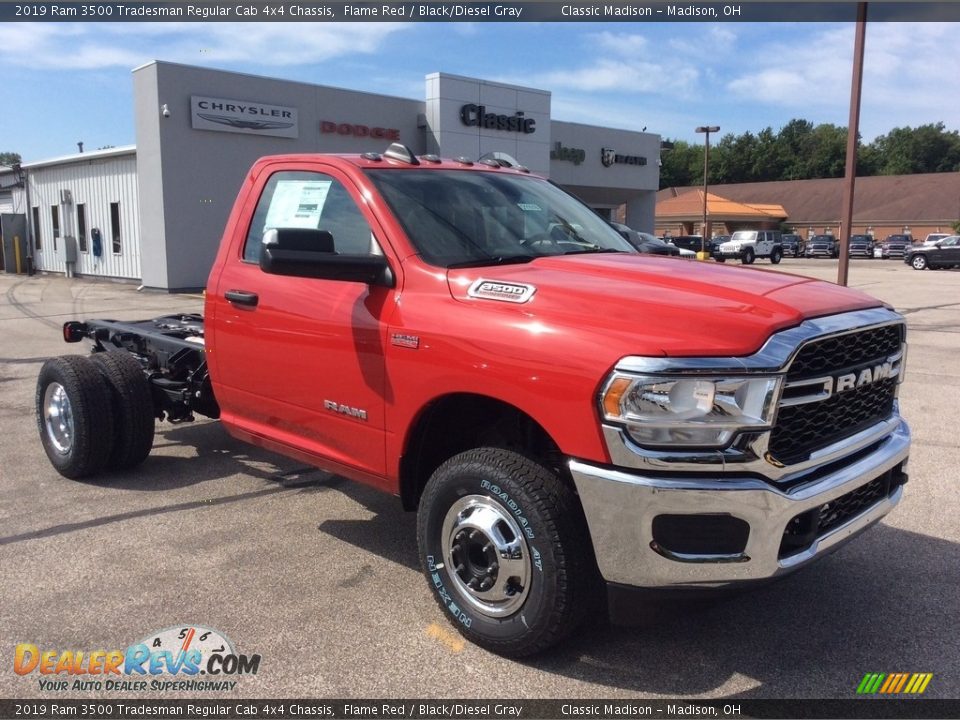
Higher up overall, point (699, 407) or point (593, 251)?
point (593, 251)

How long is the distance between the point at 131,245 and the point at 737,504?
24.6 meters

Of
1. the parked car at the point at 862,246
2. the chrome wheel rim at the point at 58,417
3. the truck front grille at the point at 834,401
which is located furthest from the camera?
the parked car at the point at 862,246

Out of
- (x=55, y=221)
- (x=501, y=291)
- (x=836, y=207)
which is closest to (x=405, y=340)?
(x=501, y=291)

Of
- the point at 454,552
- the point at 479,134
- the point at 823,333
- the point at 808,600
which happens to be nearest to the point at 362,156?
the point at 454,552

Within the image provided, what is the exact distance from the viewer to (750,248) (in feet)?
155

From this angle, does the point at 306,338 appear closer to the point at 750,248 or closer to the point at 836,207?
the point at 750,248

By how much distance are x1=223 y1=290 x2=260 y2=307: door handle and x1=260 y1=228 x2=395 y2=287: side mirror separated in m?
0.80

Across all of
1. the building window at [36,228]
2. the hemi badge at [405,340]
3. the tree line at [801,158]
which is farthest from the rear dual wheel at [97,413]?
the tree line at [801,158]

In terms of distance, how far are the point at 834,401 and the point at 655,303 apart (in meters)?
0.79

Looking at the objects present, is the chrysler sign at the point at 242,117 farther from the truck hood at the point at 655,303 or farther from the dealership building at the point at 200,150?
the truck hood at the point at 655,303

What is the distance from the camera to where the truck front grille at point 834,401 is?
288 cm

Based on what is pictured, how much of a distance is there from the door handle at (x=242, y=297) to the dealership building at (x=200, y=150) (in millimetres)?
14809

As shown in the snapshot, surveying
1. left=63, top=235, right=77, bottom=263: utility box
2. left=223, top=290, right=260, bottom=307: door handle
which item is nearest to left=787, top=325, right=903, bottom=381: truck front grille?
left=223, top=290, right=260, bottom=307: door handle

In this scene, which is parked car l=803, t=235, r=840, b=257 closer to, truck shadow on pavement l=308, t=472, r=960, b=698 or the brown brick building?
the brown brick building
